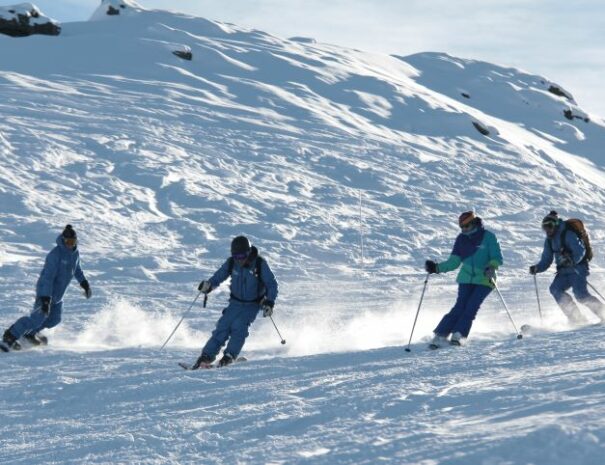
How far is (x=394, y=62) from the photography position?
4950cm

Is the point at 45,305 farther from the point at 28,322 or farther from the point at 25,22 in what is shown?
the point at 25,22

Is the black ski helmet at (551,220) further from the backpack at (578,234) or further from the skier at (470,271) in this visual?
the skier at (470,271)

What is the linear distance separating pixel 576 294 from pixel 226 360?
4637mm

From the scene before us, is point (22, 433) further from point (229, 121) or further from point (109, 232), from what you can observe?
point (229, 121)

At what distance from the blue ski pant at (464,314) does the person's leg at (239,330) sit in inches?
80.0

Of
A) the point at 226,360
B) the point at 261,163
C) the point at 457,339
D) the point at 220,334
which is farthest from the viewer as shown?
the point at 261,163

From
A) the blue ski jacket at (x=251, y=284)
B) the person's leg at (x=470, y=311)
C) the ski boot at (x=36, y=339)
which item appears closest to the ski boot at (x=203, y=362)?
the blue ski jacket at (x=251, y=284)

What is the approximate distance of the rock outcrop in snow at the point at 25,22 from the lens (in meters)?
37.2

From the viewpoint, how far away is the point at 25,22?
3781 centimetres

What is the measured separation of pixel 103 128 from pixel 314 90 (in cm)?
1240

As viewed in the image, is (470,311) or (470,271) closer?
(470,311)

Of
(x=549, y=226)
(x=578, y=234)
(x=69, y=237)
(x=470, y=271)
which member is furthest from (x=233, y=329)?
(x=578, y=234)

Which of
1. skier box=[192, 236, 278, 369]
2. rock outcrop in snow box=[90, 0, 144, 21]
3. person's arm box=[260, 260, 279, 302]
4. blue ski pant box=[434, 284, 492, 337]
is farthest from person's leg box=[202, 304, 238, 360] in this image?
rock outcrop in snow box=[90, 0, 144, 21]

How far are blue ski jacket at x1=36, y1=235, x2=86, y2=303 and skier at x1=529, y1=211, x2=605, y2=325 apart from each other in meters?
5.73
